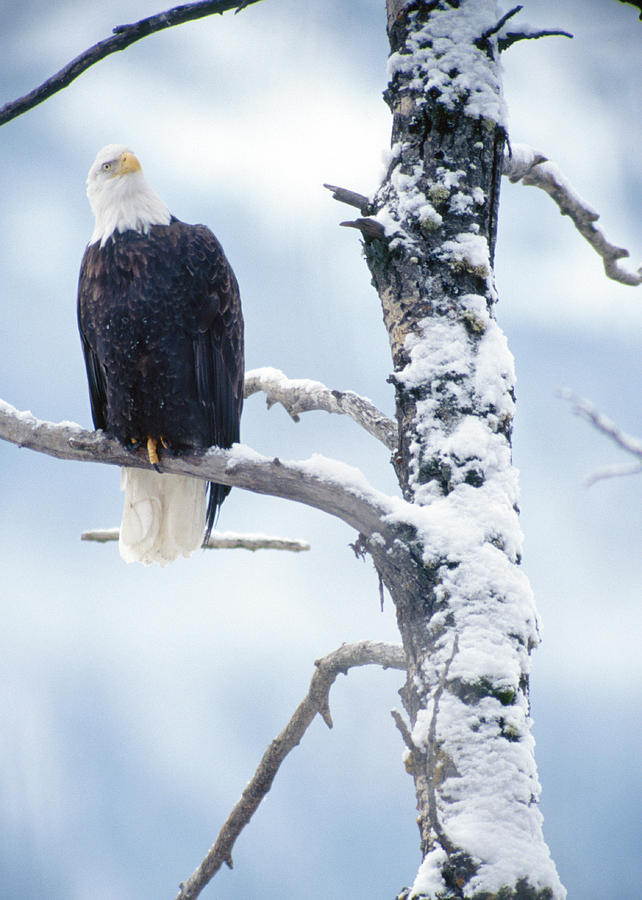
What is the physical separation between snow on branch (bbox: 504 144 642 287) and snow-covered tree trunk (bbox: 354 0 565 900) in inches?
17.3

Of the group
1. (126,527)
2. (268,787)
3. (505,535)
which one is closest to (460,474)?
(505,535)

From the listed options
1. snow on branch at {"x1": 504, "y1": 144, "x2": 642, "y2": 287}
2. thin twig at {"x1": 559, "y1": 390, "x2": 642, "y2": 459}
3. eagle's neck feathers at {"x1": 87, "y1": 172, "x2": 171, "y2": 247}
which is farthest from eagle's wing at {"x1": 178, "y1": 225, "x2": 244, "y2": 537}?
thin twig at {"x1": 559, "y1": 390, "x2": 642, "y2": 459}

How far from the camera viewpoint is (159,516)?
3359mm

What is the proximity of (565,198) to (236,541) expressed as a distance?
193 centimetres

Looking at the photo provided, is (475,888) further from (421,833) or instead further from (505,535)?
(505,535)

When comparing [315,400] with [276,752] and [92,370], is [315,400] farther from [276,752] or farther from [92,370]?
[276,752]

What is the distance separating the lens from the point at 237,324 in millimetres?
3156

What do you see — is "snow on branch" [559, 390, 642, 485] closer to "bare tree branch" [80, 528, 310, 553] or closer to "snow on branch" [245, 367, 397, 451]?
"snow on branch" [245, 367, 397, 451]

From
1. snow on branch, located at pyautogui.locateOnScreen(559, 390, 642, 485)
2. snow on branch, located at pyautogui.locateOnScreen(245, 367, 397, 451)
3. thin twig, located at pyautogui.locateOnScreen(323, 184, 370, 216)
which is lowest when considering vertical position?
snow on branch, located at pyautogui.locateOnScreen(559, 390, 642, 485)

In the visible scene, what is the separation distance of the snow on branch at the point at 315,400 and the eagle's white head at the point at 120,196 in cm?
78

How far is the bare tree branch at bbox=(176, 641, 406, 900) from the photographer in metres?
2.56

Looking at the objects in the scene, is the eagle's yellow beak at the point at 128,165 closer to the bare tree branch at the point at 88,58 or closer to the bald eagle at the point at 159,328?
the bald eagle at the point at 159,328

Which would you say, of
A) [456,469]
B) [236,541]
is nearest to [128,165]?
[236,541]

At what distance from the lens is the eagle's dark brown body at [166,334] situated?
9.71 ft
